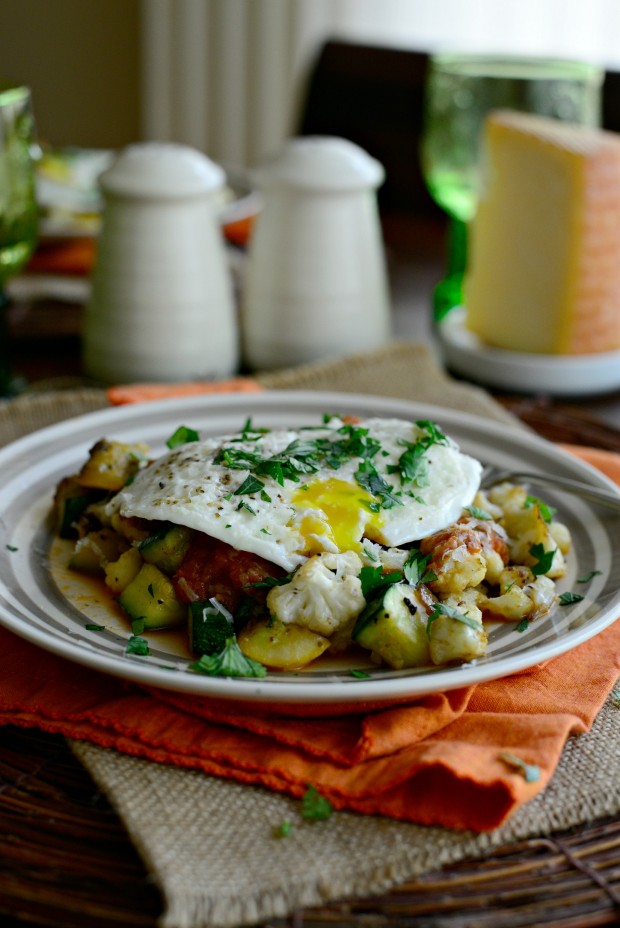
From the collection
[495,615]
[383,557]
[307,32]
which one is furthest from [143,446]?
[307,32]

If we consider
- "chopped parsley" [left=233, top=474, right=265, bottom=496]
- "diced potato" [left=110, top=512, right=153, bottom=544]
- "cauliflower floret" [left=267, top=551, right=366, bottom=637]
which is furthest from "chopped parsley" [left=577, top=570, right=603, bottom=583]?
"diced potato" [left=110, top=512, right=153, bottom=544]

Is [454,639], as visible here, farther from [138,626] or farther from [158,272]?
[158,272]

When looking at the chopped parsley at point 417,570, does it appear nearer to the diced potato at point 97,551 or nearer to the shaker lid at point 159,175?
the diced potato at point 97,551

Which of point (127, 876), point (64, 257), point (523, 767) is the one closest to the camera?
point (127, 876)

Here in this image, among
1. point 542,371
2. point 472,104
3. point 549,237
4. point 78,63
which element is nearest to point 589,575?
point 542,371

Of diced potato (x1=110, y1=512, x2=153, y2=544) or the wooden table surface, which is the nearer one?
the wooden table surface

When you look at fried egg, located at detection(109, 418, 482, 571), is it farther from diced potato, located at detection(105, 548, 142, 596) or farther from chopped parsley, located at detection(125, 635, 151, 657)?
chopped parsley, located at detection(125, 635, 151, 657)
